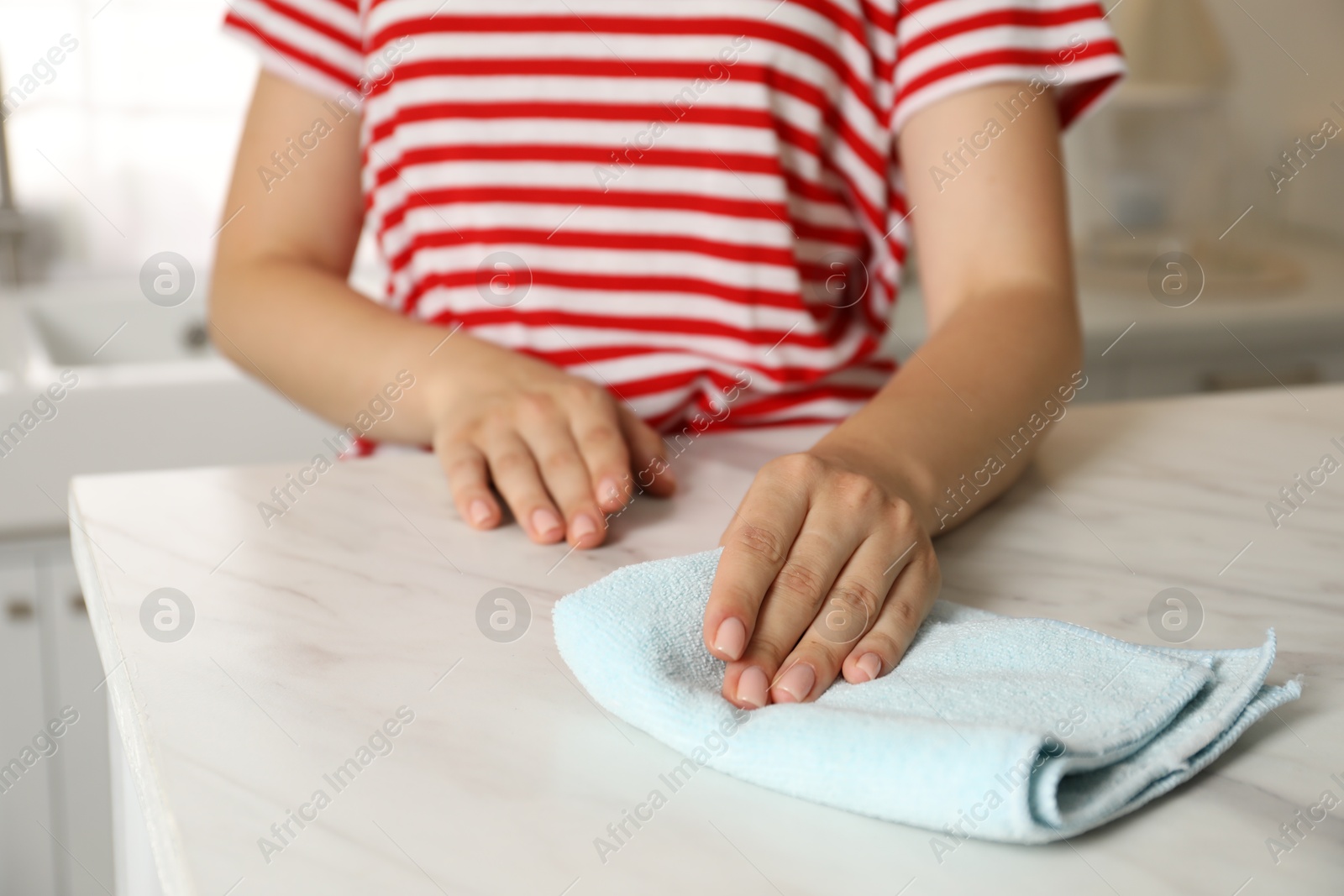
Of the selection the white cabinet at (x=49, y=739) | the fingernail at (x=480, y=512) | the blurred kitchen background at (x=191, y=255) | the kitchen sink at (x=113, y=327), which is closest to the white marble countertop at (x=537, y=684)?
the fingernail at (x=480, y=512)

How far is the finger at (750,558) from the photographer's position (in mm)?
388

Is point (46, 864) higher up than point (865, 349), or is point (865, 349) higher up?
point (865, 349)

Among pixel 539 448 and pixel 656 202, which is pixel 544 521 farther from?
pixel 656 202

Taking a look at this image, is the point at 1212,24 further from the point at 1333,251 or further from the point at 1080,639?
the point at 1080,639

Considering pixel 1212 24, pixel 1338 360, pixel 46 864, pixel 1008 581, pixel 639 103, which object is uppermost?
pixel 639 103

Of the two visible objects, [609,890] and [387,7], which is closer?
[609,890]

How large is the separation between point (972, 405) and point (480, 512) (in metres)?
0.24

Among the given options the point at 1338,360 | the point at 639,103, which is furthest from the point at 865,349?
the point at 1338,360

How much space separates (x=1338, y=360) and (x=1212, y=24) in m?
0.54

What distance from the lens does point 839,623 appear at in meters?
0.41

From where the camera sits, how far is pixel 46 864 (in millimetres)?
1169

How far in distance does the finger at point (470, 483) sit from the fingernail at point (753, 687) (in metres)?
0.19

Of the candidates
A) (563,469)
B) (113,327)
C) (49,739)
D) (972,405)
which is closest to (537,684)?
(563,469)

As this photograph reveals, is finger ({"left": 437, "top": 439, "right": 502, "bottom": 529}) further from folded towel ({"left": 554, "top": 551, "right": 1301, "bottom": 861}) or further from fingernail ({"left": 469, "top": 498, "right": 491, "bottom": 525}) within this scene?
folded towel ({"left": 554, "top": 551, "right": 1301, "bottom": 861})
